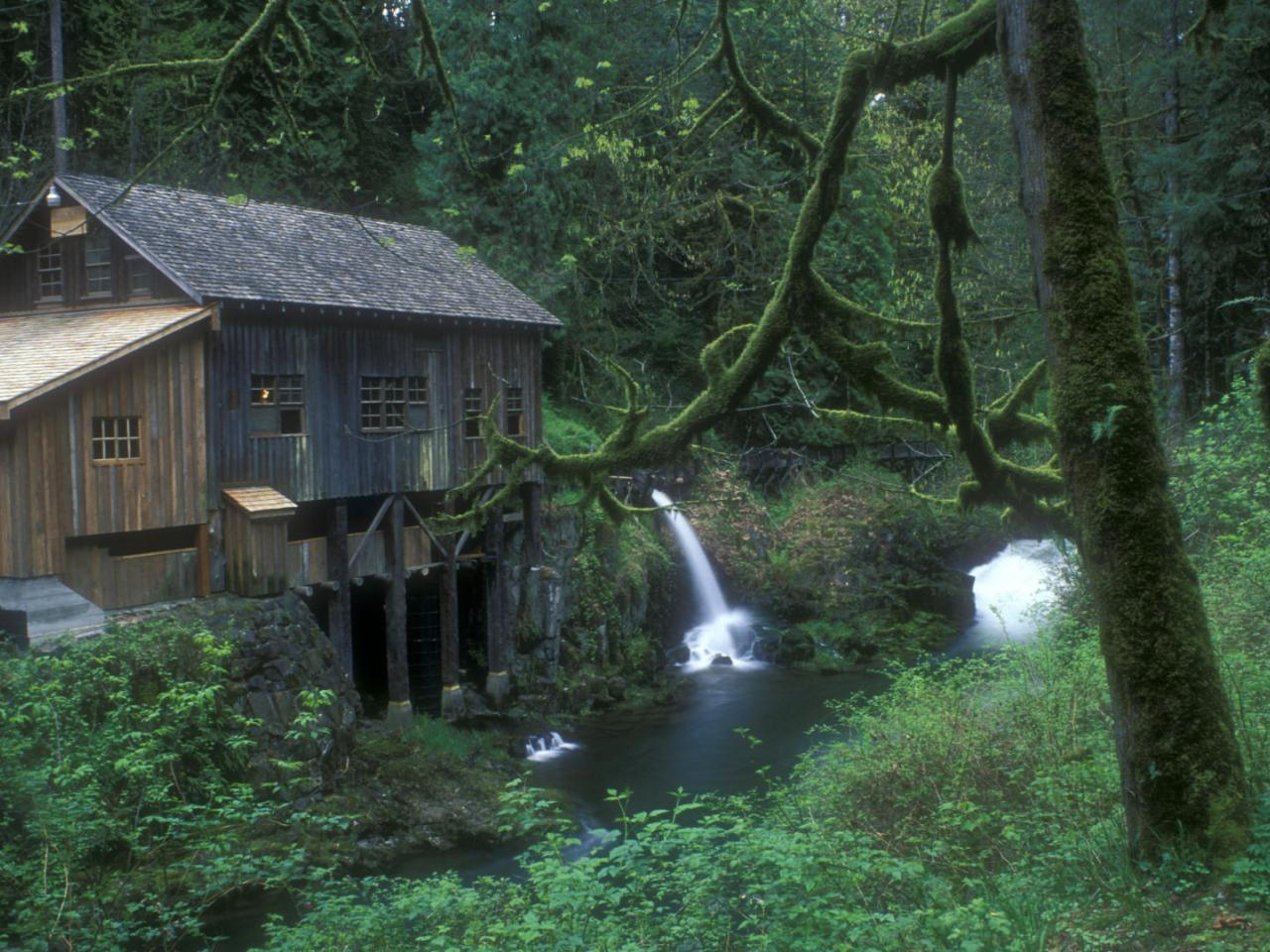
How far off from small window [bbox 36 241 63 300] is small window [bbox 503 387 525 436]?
755cm

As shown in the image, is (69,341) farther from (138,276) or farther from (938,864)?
(938,864)

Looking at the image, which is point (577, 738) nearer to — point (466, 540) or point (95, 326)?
point (466, 540)

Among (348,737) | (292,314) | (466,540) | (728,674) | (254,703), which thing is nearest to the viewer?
(254,703)

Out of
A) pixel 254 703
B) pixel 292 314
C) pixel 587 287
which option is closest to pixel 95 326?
pixel 292 314

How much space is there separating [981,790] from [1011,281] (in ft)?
40.0

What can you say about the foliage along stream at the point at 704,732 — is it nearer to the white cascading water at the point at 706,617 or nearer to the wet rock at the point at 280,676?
the white cascading water at the point at 706,617

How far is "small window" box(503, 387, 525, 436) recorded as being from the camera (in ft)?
70.8

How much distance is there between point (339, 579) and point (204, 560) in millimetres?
2441

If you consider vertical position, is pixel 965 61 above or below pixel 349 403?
above

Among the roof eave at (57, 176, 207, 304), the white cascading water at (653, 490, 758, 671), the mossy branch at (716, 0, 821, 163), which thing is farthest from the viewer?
the white cascading water at (653, 490, 758, 671)

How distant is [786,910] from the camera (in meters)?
5.90

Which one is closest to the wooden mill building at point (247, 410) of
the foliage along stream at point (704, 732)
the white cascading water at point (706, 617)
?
the foliage along stream at point (704, 732)

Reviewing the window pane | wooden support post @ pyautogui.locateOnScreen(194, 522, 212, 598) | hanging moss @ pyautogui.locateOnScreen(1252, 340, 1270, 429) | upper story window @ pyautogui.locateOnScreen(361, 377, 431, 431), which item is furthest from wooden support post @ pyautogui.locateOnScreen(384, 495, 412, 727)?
hanging moss @ pyautogui.locateOnScreen(1252, 340, 1270, 429)

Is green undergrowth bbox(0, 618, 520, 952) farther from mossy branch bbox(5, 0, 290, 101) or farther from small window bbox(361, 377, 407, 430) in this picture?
small window bbox(361, 377, 407, 430)
